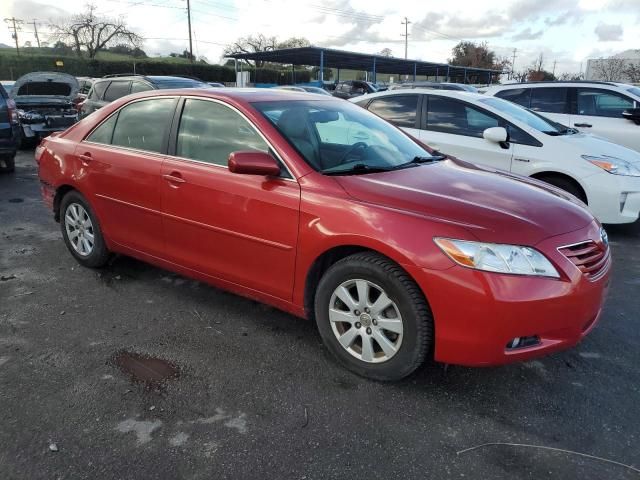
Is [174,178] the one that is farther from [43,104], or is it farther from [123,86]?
[43,104]

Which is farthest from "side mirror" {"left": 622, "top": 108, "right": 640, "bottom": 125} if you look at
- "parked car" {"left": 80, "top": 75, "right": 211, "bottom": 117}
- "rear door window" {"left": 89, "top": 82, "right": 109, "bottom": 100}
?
"rear door window" {"left": 89, "top": 82, "right": 109, "bottom": 100}

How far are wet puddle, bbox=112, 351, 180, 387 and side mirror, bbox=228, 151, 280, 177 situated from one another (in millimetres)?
1220

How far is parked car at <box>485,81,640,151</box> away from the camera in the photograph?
827cm

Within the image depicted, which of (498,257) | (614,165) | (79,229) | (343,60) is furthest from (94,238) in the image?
(343,60)

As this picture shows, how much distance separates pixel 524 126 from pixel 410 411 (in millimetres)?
4369

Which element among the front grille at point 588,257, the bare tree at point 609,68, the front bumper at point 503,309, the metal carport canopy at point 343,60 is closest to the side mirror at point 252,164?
the front bumper at point 503,309

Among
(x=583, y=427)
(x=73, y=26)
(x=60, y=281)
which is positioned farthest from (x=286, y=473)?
(x=73, y=26)

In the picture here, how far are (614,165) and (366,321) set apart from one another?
4183 millimetres

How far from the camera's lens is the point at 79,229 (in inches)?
178

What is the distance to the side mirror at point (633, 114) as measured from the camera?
8.23 m

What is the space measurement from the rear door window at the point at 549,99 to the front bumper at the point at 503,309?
6.77 meters

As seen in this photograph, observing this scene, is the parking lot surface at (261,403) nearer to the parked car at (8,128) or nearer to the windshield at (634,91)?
the parked car at (8,128)

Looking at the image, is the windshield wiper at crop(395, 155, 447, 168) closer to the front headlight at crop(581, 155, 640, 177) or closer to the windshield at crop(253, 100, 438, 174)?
the windshield at crop(253, 100, 438, 174)

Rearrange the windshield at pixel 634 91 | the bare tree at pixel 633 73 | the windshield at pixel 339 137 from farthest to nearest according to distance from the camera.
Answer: the bare tree at pixel 633 73 < the windshield at pixel 634 91 < the windshield at pixel 339 137
